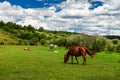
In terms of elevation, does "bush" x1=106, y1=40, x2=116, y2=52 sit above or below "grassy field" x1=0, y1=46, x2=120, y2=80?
below

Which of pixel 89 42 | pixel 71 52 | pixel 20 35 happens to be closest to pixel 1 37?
pixel 20 35

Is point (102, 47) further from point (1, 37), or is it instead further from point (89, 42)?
point (1, 37)

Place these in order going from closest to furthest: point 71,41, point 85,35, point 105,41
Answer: point 105,41 < point 85,35 < point 71,41

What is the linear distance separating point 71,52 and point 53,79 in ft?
50.0

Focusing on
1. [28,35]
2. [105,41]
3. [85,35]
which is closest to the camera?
[105,41]

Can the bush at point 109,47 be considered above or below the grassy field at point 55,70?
below

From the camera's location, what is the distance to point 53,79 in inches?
786

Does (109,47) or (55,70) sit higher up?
(55,70)

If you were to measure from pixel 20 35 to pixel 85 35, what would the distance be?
3947 inches

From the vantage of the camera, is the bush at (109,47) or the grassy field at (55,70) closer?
the grassy field at (55,70)

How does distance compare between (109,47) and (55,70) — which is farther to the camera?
(109,47)

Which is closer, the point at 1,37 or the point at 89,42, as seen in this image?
the point at 89,42

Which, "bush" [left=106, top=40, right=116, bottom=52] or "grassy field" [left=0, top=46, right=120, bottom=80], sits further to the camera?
"bush" [left=106, top=40, right=116, bottom=52]

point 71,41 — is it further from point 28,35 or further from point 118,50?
point 28,35
